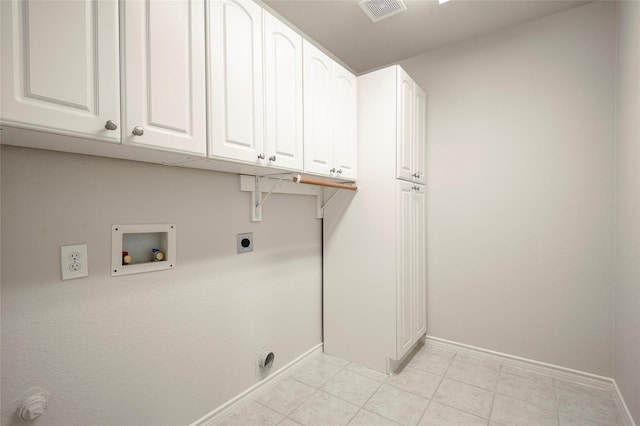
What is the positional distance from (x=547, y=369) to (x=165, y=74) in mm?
2888

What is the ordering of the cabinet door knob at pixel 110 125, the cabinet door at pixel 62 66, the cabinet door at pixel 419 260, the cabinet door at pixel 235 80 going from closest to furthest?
the cabinet door at pixel 62 66 < the cabinet door knob at pixel 110 125 < the cabinet door at pixel 235 80 < the cabinet door at pixel 419 260

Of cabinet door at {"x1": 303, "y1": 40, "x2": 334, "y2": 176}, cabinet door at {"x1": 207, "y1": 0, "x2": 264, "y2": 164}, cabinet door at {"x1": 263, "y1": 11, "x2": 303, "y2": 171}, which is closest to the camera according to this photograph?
cabinet door at {"x1": 207, "y1": 0, "x2": 264, "y2": 164}

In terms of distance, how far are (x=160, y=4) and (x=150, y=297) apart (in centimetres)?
119

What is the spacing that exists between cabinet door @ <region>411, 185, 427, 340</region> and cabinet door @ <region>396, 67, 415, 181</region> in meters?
0.25

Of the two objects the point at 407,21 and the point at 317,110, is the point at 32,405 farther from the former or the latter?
the point at 407,21

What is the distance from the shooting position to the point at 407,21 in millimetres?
2143

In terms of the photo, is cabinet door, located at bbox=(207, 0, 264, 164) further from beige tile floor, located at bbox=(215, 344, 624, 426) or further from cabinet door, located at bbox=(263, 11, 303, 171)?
beige tile floor, located at bbox=(215, 344, 624, 426)

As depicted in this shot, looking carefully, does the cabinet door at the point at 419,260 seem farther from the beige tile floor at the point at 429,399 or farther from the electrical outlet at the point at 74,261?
the electrical outlet at the point at 74,261

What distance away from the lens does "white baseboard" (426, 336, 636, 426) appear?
69.5 inches

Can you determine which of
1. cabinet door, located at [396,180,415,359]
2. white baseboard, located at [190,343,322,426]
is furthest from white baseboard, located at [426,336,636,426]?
white baseboard, located at [190,343,322,426]

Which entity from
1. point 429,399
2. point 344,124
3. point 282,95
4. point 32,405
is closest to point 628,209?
point 429,399

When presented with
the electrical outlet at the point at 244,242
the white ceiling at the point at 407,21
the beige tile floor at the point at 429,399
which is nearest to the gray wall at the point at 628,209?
the beige tile floor at the point at 429,399

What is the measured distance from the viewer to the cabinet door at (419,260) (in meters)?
2.31

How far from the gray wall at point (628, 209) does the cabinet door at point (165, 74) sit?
6.95 feet
